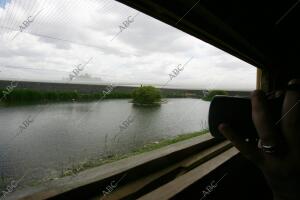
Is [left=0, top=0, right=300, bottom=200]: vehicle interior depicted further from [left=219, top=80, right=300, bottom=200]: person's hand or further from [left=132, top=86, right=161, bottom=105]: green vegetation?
[left=132, top=86, right=161, bottom=105]: green vegetation

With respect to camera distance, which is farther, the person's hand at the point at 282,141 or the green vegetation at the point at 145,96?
the green vegetation at the point at 145,96

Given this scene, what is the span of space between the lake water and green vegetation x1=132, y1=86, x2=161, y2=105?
→ 0.44 metres

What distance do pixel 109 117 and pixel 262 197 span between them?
2.09 metres

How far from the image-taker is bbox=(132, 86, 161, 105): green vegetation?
4.52 m

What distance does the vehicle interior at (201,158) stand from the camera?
124 cm

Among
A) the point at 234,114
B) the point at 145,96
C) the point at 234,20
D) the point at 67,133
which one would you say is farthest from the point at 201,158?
the point at 145,96

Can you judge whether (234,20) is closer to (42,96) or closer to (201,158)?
(201,158)

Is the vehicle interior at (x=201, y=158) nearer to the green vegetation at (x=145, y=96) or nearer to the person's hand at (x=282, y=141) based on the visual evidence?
the person's hand at (x=282, y=141)

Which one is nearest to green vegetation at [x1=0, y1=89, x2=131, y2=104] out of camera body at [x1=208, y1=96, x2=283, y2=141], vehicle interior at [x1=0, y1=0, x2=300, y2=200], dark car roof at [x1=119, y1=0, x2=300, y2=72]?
vehicle interior at [x1=0, y1=0, x2=300, y2=200]

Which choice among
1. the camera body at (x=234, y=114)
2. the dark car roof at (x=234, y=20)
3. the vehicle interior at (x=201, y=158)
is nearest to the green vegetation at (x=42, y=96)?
the vehicle interior at (x=201, y=158)

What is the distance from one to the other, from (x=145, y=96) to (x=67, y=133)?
2213 mm

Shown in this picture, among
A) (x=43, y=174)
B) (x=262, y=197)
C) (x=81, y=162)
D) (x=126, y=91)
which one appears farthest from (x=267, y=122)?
(x=126, y=91)

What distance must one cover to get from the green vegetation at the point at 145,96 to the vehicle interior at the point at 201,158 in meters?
2.03

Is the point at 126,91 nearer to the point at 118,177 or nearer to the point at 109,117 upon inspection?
the point at 109,117
